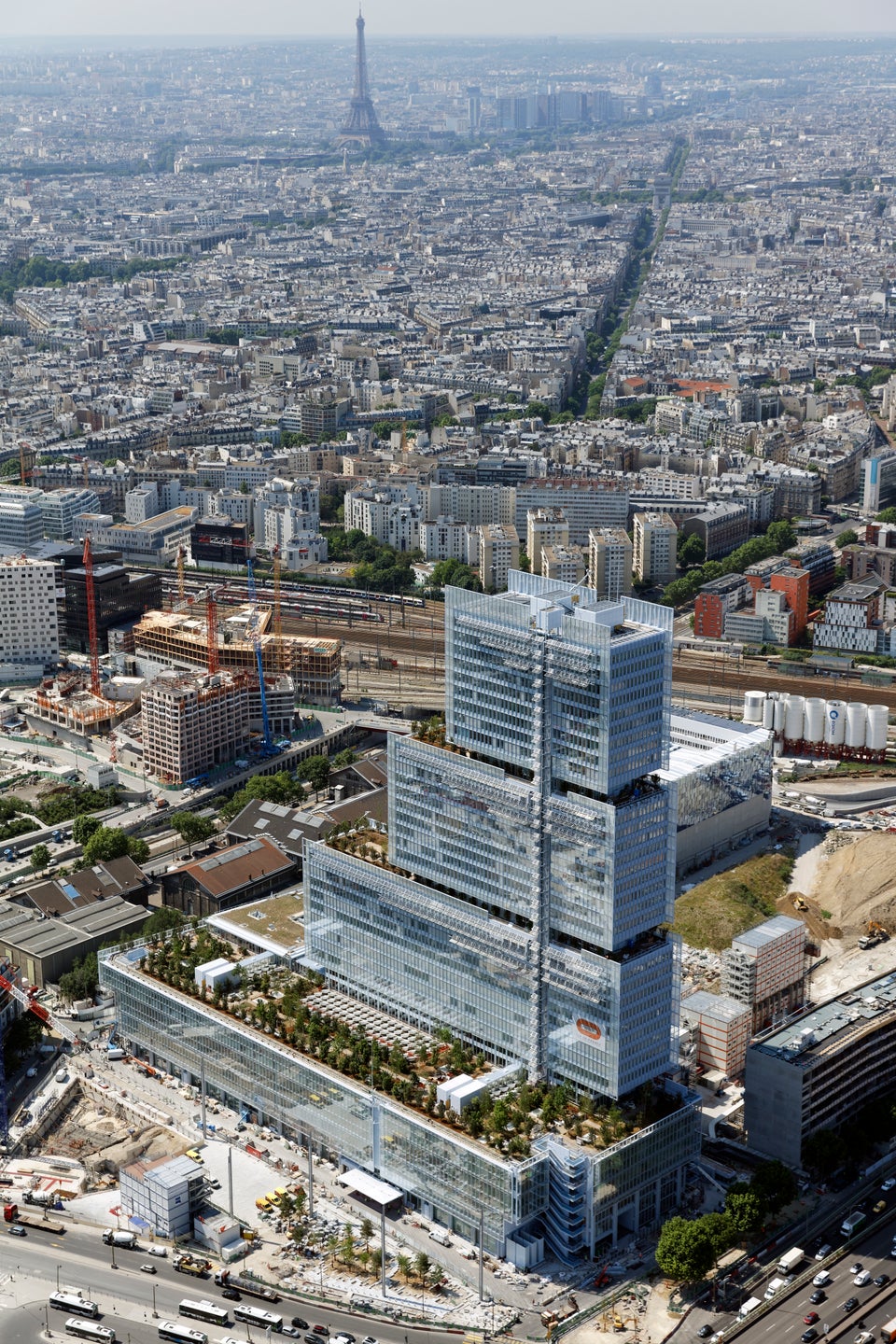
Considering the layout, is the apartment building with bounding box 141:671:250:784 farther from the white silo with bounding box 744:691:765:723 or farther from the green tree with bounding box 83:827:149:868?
the white silo with bounding box 744:691:765:723

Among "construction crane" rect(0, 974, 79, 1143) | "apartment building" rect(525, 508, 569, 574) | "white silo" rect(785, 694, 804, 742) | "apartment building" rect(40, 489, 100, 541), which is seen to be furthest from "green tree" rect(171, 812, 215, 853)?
"apartment building" rect(40, 489, 100, 541)

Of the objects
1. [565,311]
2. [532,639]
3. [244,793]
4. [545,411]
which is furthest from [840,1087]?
[565,311]

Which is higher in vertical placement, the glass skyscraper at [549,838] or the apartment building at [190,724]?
the glass skyscraper at [549,838]

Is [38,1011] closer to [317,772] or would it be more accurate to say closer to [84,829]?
[84,829]

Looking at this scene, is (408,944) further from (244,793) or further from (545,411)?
(545,411)

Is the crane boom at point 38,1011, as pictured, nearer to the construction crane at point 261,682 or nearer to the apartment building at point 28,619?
the construction crane at point 261,682

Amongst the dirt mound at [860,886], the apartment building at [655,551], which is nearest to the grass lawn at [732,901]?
the dirt mound at [860,886]
